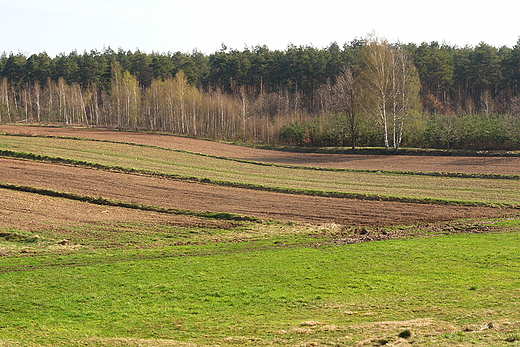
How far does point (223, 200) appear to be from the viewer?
33531 mm

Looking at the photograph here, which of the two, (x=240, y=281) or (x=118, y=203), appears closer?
(x=240, y=281)

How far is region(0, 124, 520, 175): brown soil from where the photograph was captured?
48344 millimetres

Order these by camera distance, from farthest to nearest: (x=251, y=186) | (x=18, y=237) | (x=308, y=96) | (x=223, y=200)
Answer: (x=308, y=96)
(x=251, y=186)
(x=223, y=200)
(x=18, y=237)

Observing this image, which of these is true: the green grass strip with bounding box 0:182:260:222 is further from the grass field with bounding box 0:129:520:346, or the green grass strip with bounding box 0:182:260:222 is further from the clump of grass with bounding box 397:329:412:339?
the clump of grass with bounding box 397:329:412:339

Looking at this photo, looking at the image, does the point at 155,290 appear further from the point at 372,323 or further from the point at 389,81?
the point at 389,81

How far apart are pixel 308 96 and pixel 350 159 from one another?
58.5 metres

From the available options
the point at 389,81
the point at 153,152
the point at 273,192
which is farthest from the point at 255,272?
the point at 389,81

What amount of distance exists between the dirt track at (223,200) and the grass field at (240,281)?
214 centimetres

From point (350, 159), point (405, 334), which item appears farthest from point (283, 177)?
point (405, 334)

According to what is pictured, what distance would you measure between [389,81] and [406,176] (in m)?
20.2

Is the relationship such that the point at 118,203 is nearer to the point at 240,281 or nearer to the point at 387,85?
the point at 240,281

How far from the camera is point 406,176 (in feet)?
151

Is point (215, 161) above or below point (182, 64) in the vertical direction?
below

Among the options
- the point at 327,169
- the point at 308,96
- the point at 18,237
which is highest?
the point at 308,96
